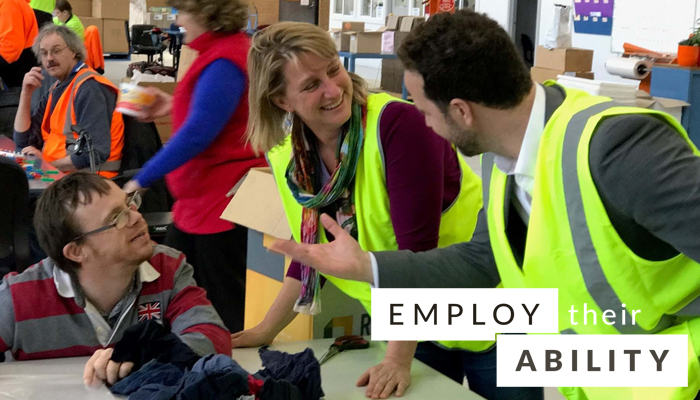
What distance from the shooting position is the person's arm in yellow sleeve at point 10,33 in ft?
17.6

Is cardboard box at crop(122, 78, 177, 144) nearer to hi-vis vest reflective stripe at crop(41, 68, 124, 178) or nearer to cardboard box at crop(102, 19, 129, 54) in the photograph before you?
hi-vis vest reflective stripe at crop(41, 68, 124, 178)

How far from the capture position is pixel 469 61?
4.37 feet

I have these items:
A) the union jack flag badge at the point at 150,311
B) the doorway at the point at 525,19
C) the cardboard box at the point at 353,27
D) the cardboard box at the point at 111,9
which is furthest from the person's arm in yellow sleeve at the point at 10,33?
the cardboard box at the point at 111,9

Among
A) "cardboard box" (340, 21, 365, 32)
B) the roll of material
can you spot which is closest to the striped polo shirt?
the roll of material

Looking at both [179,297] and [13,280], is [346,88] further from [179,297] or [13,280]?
[13,280]

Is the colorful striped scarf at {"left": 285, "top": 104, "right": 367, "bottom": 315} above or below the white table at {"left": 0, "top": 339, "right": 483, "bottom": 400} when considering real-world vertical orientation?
above

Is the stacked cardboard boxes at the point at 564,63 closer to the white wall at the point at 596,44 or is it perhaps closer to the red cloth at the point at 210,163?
the white wall at the point at 596,44

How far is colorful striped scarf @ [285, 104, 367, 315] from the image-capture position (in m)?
1.81

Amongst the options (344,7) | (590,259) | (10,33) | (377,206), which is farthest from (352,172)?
(344,7)

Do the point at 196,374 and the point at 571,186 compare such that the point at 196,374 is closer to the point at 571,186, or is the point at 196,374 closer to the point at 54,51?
the point at 571,186

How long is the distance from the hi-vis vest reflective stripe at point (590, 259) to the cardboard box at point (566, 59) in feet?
15.6

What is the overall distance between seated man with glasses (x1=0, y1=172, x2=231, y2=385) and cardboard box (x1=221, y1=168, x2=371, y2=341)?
1.22 ft

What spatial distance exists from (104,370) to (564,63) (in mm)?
4924

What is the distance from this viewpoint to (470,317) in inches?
66.3
